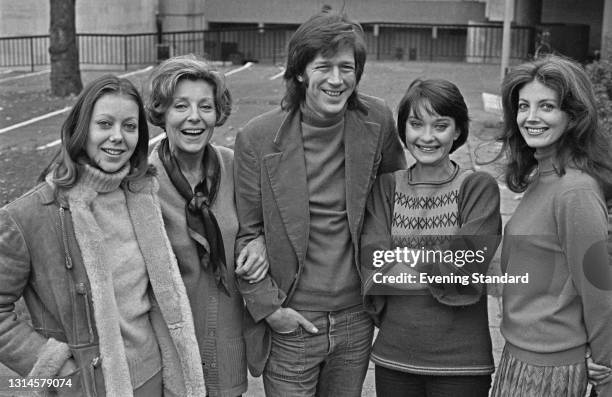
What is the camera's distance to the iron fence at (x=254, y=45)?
25031mm

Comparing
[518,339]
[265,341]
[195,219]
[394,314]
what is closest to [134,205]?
[195,219]

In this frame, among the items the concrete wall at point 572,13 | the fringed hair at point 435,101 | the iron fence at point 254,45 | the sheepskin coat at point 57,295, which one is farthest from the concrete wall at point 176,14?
the sheepskin coat at point 57,295

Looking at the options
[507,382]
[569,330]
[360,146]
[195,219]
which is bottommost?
[507,382]

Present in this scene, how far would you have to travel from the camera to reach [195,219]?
11.5 feet

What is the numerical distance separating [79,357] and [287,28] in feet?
95.2

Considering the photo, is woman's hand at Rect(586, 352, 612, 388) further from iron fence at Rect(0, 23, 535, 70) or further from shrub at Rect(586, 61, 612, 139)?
iron fence at Rect(0, 23, 535, 70)

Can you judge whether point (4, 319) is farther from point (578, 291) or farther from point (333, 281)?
point (578, 291)

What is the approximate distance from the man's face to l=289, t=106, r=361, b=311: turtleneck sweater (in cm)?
9

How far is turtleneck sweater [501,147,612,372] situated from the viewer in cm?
312

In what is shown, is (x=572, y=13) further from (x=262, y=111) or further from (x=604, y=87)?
(x=604, y=87)

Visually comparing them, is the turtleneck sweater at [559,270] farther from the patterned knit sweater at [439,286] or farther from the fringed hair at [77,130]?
the fringed hair at [77,130]

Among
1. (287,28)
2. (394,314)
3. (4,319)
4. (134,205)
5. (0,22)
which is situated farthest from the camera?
(287,28)

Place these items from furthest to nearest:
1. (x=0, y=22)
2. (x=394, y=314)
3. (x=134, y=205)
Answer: (x=0, y=22), (x=394, y=314), (x=134, y=205)

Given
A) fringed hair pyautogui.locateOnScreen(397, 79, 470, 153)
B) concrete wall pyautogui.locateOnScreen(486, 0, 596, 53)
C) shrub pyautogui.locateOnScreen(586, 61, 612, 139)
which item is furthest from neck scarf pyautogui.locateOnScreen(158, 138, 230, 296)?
concrete wall pyautogui.locateOnScreen(486, 0, 596, 53)
